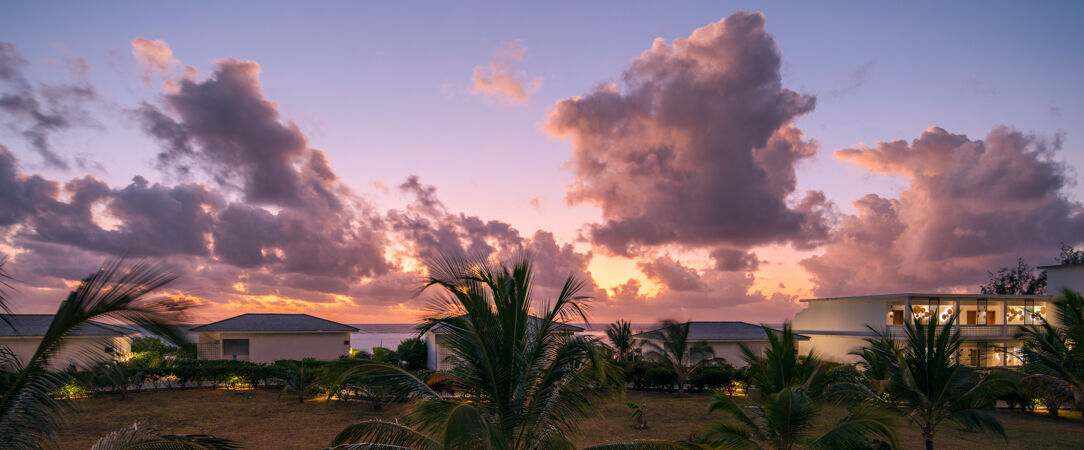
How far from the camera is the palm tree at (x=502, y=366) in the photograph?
25.7 feet

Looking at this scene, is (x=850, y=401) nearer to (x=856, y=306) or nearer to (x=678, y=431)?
(x=678, y=431)

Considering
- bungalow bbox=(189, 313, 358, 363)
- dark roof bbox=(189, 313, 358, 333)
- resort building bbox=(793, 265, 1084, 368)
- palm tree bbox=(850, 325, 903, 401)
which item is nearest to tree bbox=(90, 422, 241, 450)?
palm tree bbox=(850, 325, 903, 401)

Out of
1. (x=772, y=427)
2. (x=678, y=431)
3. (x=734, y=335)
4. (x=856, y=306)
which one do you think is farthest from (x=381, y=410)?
(x=856, y=306)

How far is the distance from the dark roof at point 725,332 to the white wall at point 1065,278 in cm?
1582

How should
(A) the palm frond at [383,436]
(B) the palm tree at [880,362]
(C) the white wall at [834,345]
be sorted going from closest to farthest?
1. (A) the palm frond at [383,436]
2. (B) the palm tree at [880,362]
3. (C) the white wall at [834,345]

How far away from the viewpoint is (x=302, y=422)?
1873 centimetres

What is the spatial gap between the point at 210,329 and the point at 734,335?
31218 millimetres

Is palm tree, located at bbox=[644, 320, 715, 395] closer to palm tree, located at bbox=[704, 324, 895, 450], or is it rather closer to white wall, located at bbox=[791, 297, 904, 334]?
white wall, located at bbox=[791, 297, 904, 334]

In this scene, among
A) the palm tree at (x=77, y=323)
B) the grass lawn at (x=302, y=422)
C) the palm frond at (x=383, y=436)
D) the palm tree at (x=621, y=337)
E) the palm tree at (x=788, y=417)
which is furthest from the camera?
the palm tree at (x=621, y=337)

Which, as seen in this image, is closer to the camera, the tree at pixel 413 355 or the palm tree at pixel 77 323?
the palm tree at pixel 77 323

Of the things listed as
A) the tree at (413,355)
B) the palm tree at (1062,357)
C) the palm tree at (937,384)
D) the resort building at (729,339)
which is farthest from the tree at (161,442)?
the resort building at (729,339)

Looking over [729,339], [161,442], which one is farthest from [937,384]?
[729,339]

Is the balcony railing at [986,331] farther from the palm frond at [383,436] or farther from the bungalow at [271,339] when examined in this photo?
the palm frond at [383,436]

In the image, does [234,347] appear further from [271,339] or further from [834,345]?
[834,345]
